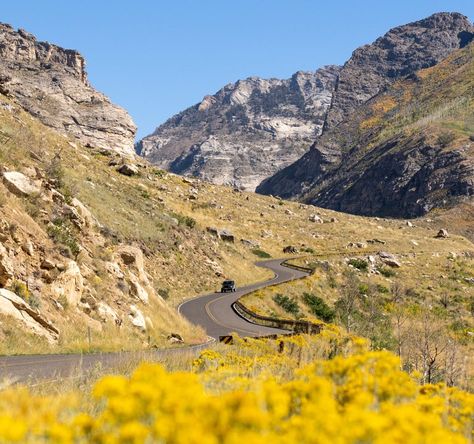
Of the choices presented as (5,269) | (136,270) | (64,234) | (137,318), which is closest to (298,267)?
(136,270)

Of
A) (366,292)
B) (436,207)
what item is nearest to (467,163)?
(436,207)

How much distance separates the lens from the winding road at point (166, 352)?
38.2 feet

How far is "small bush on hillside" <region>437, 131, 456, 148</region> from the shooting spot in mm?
133375

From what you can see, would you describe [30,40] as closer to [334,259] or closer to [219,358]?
[334,259]

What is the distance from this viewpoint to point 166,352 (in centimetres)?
1669

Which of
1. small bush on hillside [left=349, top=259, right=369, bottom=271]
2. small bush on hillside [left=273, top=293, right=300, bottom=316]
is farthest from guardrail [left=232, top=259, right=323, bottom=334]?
small bush on hillside [left=349, top=259, right=369, bottom=271]

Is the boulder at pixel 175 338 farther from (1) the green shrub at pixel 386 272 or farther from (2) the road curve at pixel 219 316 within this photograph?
(1) the green shrub at pixel 386 272

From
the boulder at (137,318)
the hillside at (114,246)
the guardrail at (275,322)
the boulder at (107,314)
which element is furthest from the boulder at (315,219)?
the boulder at (107,314)

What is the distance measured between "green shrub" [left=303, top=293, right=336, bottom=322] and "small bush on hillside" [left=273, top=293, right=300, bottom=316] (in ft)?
4.98

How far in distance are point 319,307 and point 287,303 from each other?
269 centimetres

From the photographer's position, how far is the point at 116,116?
98562 mm

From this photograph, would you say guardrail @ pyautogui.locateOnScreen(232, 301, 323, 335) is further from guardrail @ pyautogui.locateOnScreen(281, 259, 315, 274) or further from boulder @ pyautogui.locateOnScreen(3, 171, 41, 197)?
guardrail @ pyautogui.locateOnScreen(281, 259, 315, 274)

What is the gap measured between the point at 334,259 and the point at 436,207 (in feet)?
245

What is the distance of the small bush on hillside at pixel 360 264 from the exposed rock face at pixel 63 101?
166 ft
